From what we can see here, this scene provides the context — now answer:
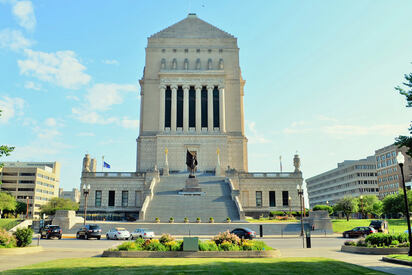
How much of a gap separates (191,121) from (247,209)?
2251 centimetres

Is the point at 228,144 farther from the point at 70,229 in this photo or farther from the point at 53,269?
the point at 53,269

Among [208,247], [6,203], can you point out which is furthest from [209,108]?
[208,247]

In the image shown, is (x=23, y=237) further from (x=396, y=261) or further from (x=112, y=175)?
(x=112, y=175)

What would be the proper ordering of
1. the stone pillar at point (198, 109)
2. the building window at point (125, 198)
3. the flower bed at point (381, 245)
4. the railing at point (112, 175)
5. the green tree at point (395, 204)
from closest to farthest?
the flower bed at point (381, 245) → the building window at point (125, 198) → the railing at point (112, 175) → the green tree at point (395, 204) → the stone pillar at point (198, 109)

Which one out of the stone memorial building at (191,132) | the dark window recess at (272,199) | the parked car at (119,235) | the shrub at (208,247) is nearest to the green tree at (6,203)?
the stone memorial building at (191,132)

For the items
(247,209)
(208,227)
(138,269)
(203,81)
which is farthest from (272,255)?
(203,81)

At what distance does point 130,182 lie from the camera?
62500mm

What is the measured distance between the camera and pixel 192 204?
48.9 metres

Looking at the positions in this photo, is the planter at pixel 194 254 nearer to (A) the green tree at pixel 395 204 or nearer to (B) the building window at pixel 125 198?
(B) the building window at pixel 125 198

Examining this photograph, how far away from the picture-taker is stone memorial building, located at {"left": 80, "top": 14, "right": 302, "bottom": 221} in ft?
203

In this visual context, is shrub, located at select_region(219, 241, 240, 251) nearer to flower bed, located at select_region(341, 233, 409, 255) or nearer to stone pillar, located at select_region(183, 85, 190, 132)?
flower bed, located at select_region(341, 233, 409, 255)

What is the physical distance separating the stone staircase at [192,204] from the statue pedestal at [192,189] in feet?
3.25

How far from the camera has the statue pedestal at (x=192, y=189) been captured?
5247 cm

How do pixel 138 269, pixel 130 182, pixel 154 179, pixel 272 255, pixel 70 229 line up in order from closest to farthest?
pixel 138 269 → pixel 272 255 → pixel 70 229 → pixel 154 179 → pixel 130 182
